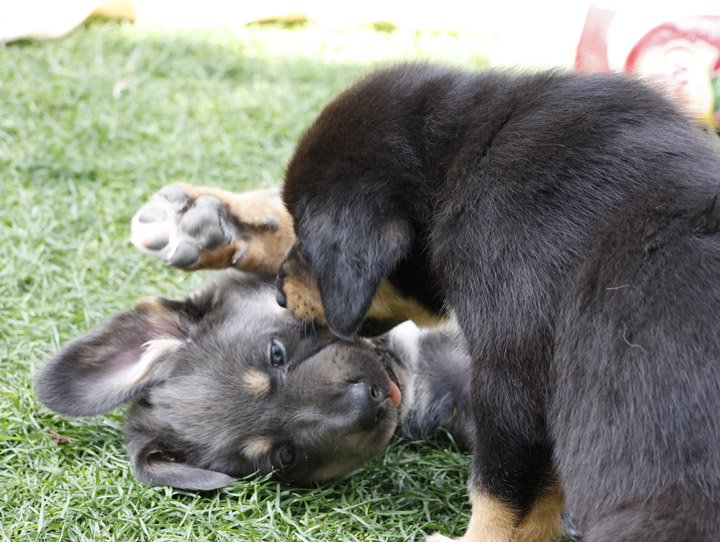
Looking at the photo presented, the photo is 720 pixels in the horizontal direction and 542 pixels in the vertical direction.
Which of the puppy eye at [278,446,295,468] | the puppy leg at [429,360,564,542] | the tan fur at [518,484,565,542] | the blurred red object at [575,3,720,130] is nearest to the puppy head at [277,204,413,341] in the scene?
the puppy leg at [429,360,564,542]

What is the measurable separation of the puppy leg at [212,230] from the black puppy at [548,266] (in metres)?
0.65

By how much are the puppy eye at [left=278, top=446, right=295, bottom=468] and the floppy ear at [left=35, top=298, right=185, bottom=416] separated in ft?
1.97

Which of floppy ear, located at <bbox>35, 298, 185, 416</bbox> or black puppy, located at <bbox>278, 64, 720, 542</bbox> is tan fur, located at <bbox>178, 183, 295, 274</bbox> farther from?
black puppy, located at <bbox>278, 64, 720, 542</bbox>

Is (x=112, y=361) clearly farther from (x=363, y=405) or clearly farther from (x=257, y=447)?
(x=363, y=405)

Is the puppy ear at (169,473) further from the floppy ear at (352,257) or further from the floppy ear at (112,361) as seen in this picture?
the floppy ear at (352,257)

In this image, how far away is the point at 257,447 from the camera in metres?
3.28

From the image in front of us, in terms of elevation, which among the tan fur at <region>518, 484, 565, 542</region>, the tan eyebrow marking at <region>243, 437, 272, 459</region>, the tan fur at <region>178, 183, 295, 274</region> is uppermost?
the tan fur at <region>178, 183, 295, 274</region>

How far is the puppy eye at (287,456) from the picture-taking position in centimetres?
329

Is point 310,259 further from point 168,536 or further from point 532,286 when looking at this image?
point 168,536

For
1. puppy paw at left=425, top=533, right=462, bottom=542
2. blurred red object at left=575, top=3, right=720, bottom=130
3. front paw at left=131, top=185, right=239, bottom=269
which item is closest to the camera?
puppy paw at left=425, top=533, right=462, bottom=542

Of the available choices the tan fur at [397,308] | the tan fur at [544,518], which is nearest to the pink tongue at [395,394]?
the tan fur at [397,308]

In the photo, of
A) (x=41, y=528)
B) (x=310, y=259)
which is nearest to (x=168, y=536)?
(x=41, y=528)

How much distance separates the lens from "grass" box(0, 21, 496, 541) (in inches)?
121

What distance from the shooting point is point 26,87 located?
602 centimetres
